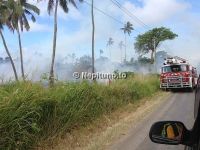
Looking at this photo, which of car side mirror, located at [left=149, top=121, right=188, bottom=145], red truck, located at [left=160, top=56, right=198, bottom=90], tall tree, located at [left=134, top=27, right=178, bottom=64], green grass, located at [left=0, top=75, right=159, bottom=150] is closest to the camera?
car side mirror, located at [left=149, top=121, right=188, bottom=145]

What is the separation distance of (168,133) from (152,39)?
78753 millimetres

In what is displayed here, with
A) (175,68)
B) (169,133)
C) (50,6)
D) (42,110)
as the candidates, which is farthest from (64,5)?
(169,133)

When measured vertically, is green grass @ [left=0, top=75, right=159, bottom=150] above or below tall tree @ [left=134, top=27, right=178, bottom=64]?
below

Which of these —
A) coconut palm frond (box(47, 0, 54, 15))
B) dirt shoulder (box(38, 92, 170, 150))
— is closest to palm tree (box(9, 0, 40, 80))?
coconut palm frond (box(47, 0, 54, 15))

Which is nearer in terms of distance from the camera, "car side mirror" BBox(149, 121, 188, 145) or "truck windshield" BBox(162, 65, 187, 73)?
"car side mirror" BBox(149, 121, 188, 145)

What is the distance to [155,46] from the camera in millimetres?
80438

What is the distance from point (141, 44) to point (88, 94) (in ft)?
228

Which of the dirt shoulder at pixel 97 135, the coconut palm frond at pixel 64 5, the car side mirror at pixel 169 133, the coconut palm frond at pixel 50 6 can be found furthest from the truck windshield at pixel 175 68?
the car side mirror at pixel 169 133

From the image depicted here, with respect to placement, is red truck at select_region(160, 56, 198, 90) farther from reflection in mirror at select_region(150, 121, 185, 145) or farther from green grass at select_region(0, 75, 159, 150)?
reflection in mirror at select_region(150, 121, 185, 145)

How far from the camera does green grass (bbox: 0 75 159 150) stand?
8.51 metres

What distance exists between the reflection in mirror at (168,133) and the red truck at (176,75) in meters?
30.3

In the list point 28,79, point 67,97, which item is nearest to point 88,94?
point 67,97

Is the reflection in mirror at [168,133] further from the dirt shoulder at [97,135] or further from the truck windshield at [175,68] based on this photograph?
the truck windshield at [175,68]

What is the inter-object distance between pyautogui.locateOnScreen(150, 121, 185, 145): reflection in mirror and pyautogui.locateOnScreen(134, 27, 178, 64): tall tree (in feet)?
244
